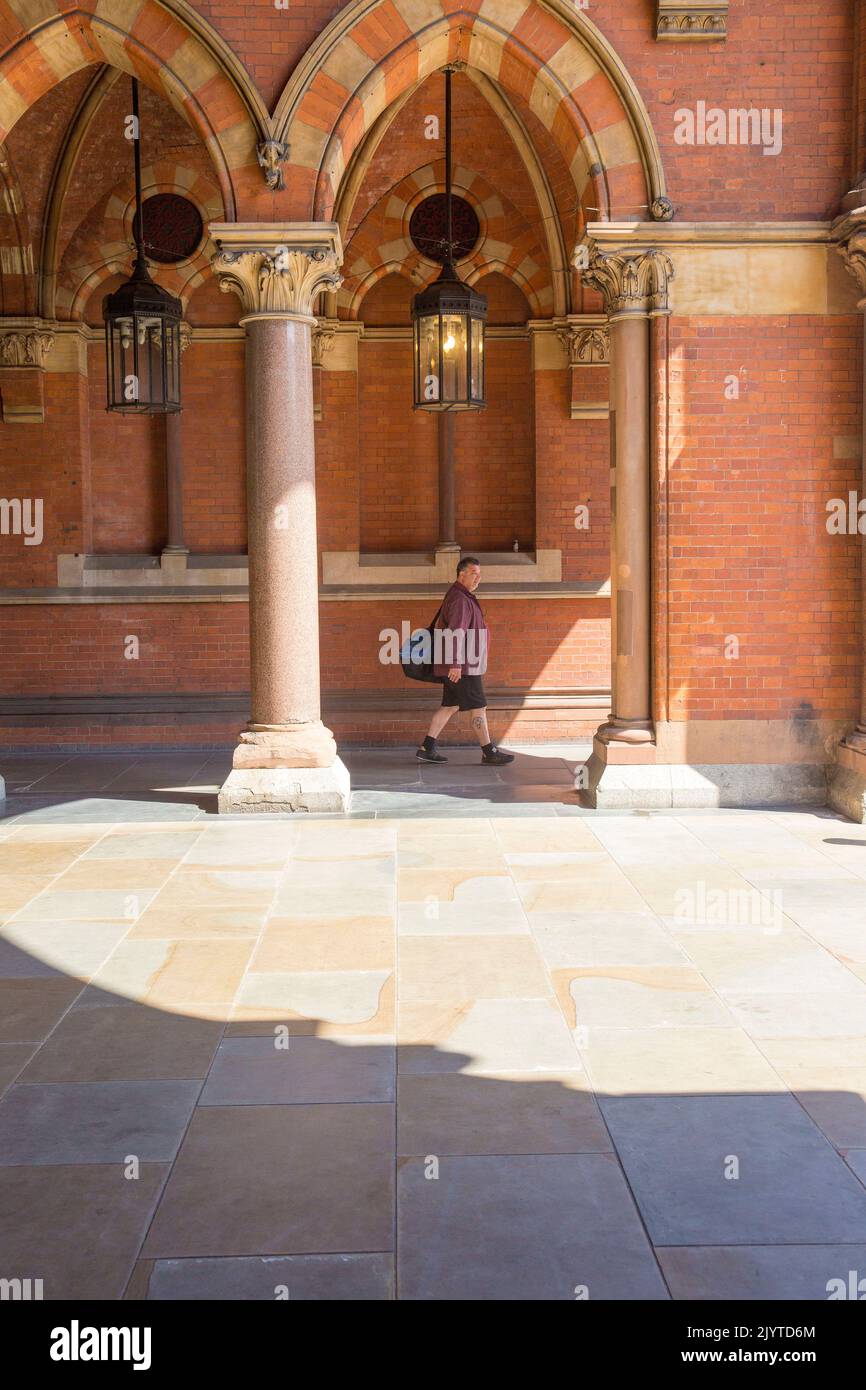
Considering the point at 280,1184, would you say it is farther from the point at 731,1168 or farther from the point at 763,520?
the point at 763,520

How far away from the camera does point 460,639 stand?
9.38 metres

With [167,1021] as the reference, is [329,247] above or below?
above

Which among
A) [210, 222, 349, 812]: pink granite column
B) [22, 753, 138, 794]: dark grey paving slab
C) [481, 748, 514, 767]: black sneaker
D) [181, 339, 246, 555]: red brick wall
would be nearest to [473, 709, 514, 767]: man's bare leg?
[481, 748, 514, 767]: black sneaker

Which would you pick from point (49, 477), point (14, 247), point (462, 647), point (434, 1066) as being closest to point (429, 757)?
point (462, 647)

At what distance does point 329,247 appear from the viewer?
7.94 metres

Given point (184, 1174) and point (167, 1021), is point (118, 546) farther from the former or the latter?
point (184, 1174)

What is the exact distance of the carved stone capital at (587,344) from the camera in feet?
36.1

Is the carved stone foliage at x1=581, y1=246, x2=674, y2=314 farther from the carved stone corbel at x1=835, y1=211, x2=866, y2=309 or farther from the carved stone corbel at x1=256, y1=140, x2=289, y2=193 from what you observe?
the carved stone corbel at x1=256, y1=140, x2=289, y2=193

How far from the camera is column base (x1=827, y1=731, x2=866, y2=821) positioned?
773 centimetres

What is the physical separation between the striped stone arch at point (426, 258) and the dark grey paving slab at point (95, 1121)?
8.70 metres

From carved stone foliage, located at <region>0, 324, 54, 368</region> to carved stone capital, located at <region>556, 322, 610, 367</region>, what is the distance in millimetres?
4453

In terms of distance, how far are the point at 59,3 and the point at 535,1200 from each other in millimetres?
7541
